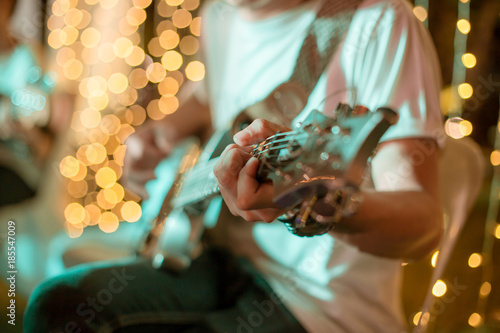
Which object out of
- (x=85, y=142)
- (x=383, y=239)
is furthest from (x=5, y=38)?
(x=383, y=239)

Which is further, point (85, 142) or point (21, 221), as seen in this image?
point (85, 142)

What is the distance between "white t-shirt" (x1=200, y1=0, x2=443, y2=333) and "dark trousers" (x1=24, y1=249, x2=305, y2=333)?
52 millimetres

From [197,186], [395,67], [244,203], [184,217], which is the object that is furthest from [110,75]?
[244,203]

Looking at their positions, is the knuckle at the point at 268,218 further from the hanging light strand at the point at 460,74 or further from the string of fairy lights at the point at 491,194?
the hanging light strand at the point at 460,74

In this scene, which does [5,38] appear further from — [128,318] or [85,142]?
[128,318]

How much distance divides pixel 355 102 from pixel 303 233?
337 mm

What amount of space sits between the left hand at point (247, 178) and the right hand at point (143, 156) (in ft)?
2.17

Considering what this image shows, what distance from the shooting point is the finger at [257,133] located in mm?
500

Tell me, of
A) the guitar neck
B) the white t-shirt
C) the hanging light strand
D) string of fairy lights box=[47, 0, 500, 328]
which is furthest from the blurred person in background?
the hanging light strand

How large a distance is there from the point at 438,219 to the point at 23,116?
5.81 feet

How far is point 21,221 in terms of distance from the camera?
6.14 ft

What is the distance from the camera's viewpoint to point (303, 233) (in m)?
0.48

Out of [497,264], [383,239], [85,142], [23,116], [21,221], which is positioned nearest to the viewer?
[383,239]

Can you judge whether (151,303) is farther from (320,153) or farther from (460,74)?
(460,74)
